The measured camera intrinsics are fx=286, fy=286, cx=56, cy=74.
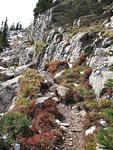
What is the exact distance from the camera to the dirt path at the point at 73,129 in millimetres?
16709

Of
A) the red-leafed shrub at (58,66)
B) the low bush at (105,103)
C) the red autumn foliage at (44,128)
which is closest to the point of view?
the red autumn foliage at (44,128)

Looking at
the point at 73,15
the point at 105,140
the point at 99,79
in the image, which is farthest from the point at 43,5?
the point at 105,140

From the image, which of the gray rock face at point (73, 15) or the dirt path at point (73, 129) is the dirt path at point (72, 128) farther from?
the gray rock face at point (73, 15)

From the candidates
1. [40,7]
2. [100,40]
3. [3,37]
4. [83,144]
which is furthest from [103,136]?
[3,37]

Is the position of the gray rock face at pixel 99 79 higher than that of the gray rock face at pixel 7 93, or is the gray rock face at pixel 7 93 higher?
the gray rock face at pixel 99 79

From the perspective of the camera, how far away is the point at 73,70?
30.9 meters

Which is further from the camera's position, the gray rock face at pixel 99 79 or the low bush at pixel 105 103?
the gray rock face at pixel 99 79

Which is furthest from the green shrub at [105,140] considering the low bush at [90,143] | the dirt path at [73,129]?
the dirt path at [73,129]

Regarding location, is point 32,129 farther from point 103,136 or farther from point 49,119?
point 103,136

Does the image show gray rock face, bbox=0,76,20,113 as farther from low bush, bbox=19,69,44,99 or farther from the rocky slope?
low bush, bbox=19,69,44,99

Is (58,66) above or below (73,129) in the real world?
above

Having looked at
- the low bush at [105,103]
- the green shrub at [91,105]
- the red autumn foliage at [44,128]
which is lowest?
the red autumn foliage at [44,128]

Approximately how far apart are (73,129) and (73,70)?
1285 cm

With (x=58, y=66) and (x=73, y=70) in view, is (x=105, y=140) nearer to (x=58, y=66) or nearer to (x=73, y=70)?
(x=73, y=70)
